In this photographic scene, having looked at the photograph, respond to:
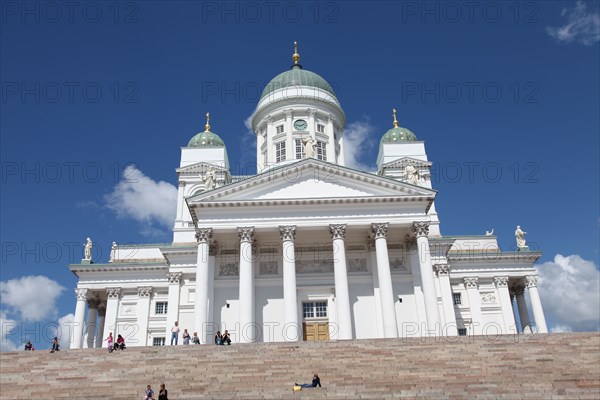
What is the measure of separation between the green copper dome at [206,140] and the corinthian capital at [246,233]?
2132 centimetres

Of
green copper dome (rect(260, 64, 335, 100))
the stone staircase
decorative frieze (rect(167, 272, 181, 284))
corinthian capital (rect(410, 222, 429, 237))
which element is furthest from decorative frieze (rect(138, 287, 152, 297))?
corinthian capital (rect(410, 222, 429, 237))

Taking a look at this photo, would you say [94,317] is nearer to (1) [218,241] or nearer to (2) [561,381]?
(1) [218,241]

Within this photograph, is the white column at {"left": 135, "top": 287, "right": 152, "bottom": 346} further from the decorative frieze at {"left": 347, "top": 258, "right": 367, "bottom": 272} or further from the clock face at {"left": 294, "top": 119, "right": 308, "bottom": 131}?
the clock face at {"left": 294, "top": 119, "right": 308, "bottom": 131}

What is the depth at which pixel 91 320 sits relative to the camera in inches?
1718

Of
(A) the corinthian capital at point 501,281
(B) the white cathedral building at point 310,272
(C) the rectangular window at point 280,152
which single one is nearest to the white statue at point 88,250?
(B) the white cathedral building at point 310,272

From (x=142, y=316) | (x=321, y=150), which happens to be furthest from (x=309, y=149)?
(x=142, y=316)

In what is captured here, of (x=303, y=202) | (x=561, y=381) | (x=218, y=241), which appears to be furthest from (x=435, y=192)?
(x=561, y=381)

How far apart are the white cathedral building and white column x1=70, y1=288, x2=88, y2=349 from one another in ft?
0.26

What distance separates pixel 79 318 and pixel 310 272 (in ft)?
64.5

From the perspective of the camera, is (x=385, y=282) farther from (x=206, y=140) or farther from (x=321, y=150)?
(x=206, y=140)

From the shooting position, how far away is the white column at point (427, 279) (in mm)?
28859

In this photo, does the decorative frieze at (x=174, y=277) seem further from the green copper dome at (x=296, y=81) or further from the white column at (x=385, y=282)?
the green copper dome at (x=296, y=81)

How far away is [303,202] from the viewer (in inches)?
1217

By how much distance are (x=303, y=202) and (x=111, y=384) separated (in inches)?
613
